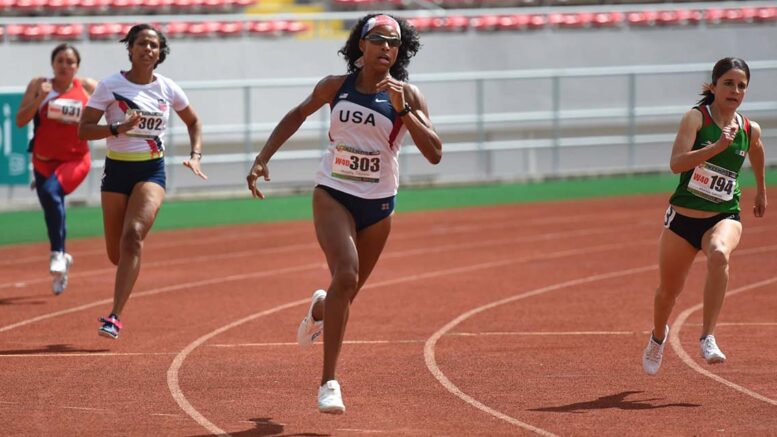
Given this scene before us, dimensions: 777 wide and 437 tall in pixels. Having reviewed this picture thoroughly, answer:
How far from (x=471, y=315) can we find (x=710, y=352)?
365cm

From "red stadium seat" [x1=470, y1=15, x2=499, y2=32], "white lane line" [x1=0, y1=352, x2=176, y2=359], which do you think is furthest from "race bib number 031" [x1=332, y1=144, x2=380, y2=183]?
"red stadium seat" [x1=470, y1=15, x2=499, y2=32]

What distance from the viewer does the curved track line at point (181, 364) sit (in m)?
7.29

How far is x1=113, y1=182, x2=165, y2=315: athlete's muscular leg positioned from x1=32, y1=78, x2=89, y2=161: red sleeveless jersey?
2.86m

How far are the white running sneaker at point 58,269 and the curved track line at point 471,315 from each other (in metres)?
3.75

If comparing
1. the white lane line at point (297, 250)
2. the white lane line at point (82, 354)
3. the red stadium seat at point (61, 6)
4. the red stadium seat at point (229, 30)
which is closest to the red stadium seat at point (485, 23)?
the red stadium seat at point (229, 30)

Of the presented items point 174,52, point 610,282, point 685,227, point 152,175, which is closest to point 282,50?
point 174,52

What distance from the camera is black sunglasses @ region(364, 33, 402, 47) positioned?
7.53 metres

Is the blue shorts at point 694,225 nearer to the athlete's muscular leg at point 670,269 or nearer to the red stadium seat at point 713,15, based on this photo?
the athlete's muscular leg at point 670,269

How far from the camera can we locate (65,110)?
503 inches

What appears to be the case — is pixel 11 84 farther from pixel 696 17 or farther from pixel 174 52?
pixel 696 17

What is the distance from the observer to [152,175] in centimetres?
1042

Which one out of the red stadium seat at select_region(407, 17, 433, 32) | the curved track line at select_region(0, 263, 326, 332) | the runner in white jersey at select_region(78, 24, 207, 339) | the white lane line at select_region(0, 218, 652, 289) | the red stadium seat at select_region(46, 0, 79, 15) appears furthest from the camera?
the red stadium seat at select_region(407, 17, 433, 32)

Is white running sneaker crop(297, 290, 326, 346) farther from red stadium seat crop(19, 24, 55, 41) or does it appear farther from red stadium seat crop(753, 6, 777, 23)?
red stadium seat crop(753, 6, 777, 23)

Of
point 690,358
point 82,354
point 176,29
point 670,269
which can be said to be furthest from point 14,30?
point 670,269
